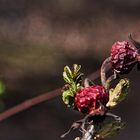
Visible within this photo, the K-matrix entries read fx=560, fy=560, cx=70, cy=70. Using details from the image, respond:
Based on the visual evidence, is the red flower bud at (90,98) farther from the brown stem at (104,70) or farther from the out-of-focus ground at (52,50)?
the out-of-focus ground at (52,50)

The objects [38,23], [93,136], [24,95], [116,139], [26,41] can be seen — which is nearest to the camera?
[93,136]

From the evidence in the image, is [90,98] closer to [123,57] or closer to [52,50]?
[123,57]

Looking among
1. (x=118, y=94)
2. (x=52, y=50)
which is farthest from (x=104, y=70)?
(x=52, y=50)

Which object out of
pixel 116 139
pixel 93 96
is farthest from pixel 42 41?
pixel 93 96

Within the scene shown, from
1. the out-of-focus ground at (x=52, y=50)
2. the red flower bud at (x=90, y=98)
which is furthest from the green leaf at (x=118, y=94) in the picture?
the out-of-focus ground at (x=52, y=50)

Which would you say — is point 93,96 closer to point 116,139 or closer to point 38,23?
point 116,139

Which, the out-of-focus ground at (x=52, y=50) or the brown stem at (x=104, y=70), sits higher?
the out-of-focus ground at (x=52, y=50)
